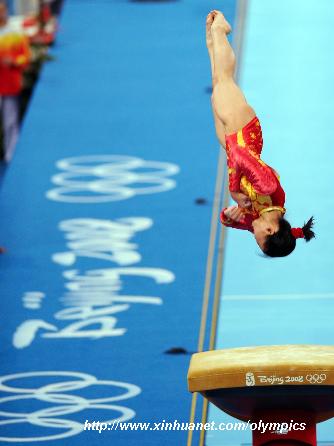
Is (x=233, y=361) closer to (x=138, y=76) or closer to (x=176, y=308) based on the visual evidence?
(x=176, y=308)

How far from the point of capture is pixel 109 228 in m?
8.02

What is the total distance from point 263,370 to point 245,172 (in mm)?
919

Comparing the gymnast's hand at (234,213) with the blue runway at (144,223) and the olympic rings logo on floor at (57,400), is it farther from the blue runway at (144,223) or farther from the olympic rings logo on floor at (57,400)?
the olympic rings logo on floor at (57,400)

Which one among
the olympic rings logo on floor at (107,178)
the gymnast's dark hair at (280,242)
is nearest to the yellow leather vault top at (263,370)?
the gymnast's dark hair at (280,242)

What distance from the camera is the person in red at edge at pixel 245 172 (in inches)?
195

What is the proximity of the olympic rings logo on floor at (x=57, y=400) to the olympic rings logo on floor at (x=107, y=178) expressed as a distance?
2365mm

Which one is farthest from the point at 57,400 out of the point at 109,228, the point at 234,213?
the point at 109,228

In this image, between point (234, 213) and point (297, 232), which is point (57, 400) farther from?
point (297, 232)

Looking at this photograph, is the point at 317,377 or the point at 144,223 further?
the point at 144,223

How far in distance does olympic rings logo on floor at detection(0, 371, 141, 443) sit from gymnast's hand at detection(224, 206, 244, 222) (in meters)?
1.36

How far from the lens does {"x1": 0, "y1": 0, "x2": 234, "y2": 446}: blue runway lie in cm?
612

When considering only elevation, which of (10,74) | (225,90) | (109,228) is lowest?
(225,90)

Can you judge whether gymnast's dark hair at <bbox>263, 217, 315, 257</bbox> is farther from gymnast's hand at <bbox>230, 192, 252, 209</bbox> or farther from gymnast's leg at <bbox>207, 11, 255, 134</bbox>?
gymnast's leg at <bbox>207, 11, 255, 134</bbox>

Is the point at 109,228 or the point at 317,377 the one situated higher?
the point at 109,228
